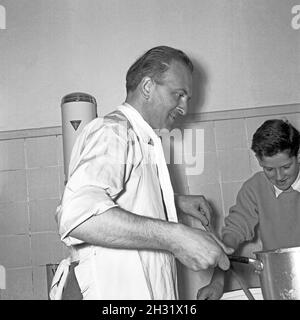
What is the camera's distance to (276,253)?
27.0 inches

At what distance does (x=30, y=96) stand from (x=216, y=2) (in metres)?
0.54

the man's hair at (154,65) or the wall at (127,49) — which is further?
the wall at (127,49)

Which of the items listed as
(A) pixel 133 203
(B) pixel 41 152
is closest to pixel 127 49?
(B) pixel 41 152

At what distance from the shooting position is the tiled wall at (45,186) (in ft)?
3.99

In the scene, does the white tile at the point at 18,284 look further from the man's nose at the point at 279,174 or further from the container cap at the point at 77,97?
the man's nose at the point at 279,174

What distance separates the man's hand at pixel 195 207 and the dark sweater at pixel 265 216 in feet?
0.53

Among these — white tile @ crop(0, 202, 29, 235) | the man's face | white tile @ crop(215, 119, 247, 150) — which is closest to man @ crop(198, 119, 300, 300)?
white tile @ crop(215, 119, 247, 150)

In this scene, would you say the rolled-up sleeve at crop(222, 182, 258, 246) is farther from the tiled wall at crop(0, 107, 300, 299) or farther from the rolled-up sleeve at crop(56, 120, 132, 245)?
the rolled-up sleeve at crop(56, 120, 132, 245)

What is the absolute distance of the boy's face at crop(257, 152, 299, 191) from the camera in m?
1.06

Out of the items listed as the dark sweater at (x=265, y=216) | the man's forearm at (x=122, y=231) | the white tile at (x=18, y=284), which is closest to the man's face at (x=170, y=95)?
the man's forearm at (x=122, y=231)

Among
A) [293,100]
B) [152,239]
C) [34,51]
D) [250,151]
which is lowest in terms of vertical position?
[152,239]

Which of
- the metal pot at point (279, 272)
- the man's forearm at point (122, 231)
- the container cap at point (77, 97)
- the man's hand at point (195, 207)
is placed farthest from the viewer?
the container cap at point (77, 97)

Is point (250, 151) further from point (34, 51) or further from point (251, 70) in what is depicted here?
point (34, 51)
